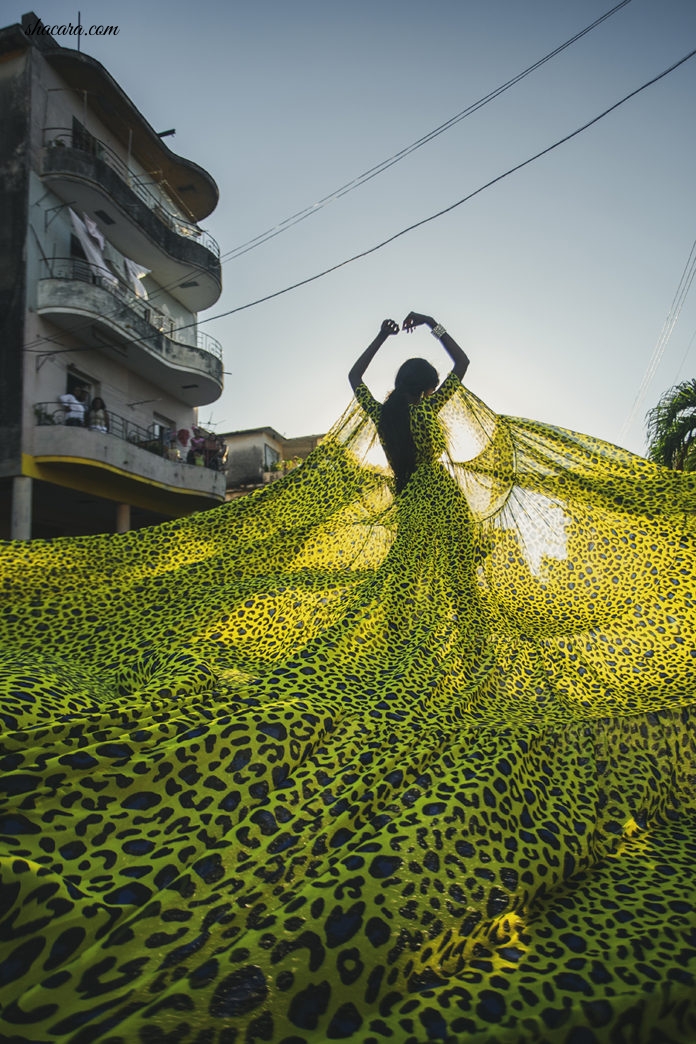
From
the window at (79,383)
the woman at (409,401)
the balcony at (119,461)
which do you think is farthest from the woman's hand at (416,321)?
the window at (79,383)

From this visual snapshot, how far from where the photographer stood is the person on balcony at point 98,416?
11.2 m

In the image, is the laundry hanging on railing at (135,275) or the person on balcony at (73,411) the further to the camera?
the laundry hanging on railing at (135,275)

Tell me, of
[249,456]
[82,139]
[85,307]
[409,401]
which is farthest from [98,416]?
[249,456]

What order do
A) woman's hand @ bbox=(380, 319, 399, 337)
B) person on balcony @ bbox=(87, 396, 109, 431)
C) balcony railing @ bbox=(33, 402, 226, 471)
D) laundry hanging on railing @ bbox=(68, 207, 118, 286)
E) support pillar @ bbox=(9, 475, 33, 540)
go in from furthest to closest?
balcony railing @ bbox=(33, 402, 226, 471)
laundry hanging on railing @ bbox=(68, 207, 118, 286)
person on balcony @ bbox=(87, 396, 109, 431)
support pillar @ bbox=(9, 475, 33, 540)
woman's hand @ bbox=(380, 319, 399, 337)

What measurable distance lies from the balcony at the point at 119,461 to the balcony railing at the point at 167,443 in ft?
0.07

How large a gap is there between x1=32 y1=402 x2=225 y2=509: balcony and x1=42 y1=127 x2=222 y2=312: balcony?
369 cm

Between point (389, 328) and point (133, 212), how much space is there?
37.5 feet

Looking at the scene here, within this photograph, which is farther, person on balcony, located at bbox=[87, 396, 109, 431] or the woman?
person on balcony, located at bbox=[87, 396, 109, 431]

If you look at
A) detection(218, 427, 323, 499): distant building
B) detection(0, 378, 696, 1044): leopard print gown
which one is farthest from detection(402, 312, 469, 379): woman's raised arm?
detection(218, 427, 323, 499): distant building

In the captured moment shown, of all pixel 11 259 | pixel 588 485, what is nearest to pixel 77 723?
pixel 588 485

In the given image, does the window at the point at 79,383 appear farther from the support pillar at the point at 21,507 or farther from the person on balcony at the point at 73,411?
the support pillar at the point at 21,507

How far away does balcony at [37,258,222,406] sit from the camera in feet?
35.9

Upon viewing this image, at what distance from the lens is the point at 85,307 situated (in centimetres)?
1103

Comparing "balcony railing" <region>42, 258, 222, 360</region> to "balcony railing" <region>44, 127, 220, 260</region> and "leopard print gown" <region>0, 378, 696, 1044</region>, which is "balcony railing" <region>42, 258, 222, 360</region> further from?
"leopard print gown" <region>0, 378, 696, 1044</region>
